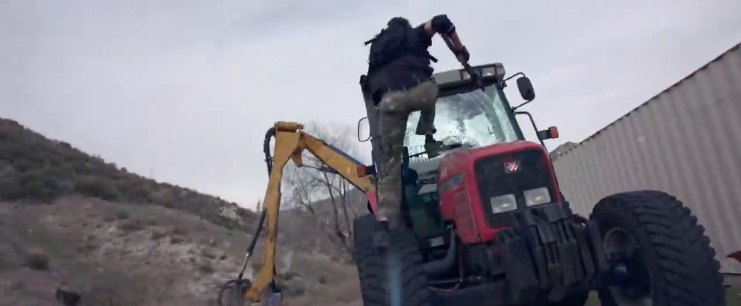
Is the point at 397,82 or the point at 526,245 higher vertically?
the point at 397,82

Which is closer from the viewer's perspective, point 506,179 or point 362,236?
point 506,179

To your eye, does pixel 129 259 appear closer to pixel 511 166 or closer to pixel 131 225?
pixel 131 225

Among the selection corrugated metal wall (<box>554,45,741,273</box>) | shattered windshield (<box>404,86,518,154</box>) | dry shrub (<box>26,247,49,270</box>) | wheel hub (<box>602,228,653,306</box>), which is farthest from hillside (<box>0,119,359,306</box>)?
wheel hub (<box>602,228,653,306</box>)

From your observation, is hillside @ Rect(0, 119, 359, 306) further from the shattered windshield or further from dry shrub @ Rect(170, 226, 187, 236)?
the shattered windshield

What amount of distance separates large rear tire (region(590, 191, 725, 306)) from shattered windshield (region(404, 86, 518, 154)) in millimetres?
1913

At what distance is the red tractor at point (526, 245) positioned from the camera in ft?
12.8

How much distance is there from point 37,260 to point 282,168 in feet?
51.0

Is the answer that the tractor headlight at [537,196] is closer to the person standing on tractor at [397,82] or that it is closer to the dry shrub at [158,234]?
the person standing on tractor at [397,82]

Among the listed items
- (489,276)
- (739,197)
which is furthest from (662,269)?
(739,197)

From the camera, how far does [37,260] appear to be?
19641 millimetres

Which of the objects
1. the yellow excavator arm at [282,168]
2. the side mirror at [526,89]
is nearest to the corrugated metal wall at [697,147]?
the side mirror at [526,89]

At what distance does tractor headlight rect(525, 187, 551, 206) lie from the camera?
14.8ft

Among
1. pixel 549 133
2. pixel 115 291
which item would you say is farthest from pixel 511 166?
pixel 115 291

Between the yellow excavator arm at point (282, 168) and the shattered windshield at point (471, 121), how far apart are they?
66cm
